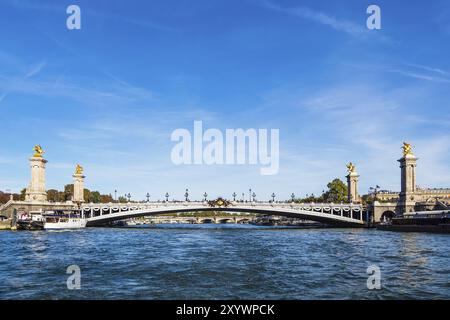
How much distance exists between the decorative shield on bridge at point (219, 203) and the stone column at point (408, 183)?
3443 cm

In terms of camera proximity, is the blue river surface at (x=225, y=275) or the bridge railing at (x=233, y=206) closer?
the blue river surface at (x=225, y=275)

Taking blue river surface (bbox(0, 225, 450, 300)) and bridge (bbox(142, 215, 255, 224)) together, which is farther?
bridge (bbox(142, 215, 255, 224))

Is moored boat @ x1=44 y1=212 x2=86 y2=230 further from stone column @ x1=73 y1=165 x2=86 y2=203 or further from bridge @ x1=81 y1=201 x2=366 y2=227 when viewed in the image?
stone column @ x1=73 y1=165 x2=86 y2=203

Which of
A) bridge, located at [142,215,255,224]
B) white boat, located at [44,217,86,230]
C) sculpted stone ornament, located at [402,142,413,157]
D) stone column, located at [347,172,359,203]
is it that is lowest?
bridge, located at [142,215,255,224]

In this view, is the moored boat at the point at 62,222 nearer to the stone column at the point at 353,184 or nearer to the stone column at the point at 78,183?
the stone column at the point at 78,183

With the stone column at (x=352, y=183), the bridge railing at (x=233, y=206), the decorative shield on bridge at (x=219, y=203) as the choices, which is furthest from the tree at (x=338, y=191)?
the decorative shield on bridge at (x=219, y=203)

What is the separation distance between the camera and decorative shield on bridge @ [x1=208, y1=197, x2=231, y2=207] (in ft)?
295

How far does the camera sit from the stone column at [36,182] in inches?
3895

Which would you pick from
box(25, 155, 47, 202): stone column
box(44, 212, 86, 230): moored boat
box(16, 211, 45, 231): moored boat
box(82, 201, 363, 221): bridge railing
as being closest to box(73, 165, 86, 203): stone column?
box(25, 155, 47, 202): stone column

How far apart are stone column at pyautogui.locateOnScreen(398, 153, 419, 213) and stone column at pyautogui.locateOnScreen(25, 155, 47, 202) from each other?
72.7 metres

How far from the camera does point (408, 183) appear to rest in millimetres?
95562

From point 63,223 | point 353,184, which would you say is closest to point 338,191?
point 353,184

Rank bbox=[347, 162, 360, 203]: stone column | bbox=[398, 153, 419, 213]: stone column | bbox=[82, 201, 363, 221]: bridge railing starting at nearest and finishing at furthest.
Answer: bbox=[82, 201, 363, 221]: bridge railing → bbox=[398, 153, 419, 213]: stone column → bbox=[347, 162, 360, 203]: stone column
